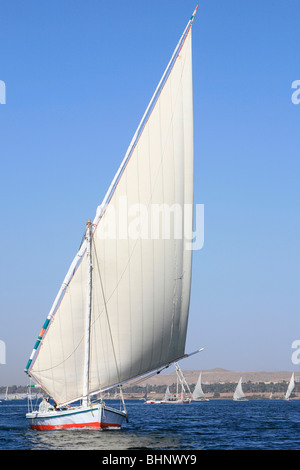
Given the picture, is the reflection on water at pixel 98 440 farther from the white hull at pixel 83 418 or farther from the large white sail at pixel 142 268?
the large white sail at pixel 142 268

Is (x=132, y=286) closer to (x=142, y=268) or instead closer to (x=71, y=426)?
(x=142, y=268)

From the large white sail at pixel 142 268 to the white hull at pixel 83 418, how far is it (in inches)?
72.1

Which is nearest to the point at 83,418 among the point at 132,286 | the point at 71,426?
the point at 71,426

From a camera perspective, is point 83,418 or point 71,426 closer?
point 83,418

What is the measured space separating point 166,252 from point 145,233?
1688mm

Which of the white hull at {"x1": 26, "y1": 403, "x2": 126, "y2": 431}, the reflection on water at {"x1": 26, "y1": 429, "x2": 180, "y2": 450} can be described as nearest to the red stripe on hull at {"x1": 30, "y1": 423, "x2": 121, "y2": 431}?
the white hull at {"x1": 26, "y1": 403, "x2": 126, "y2": 431}

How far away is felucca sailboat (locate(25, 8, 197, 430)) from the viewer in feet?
126

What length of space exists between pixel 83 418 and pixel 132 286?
831 centimetres

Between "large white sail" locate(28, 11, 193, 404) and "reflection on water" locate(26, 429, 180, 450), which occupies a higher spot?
"large white sail" locate(28, 11, 193, 404)

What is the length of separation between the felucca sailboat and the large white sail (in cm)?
6

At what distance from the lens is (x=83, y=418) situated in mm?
38688

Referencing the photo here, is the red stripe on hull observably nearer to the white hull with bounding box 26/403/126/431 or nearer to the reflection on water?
the white hull with bounding box 26/403/126/431

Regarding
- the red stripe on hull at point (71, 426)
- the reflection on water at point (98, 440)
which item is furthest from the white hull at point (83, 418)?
the reflection on water at point (98, 440)
